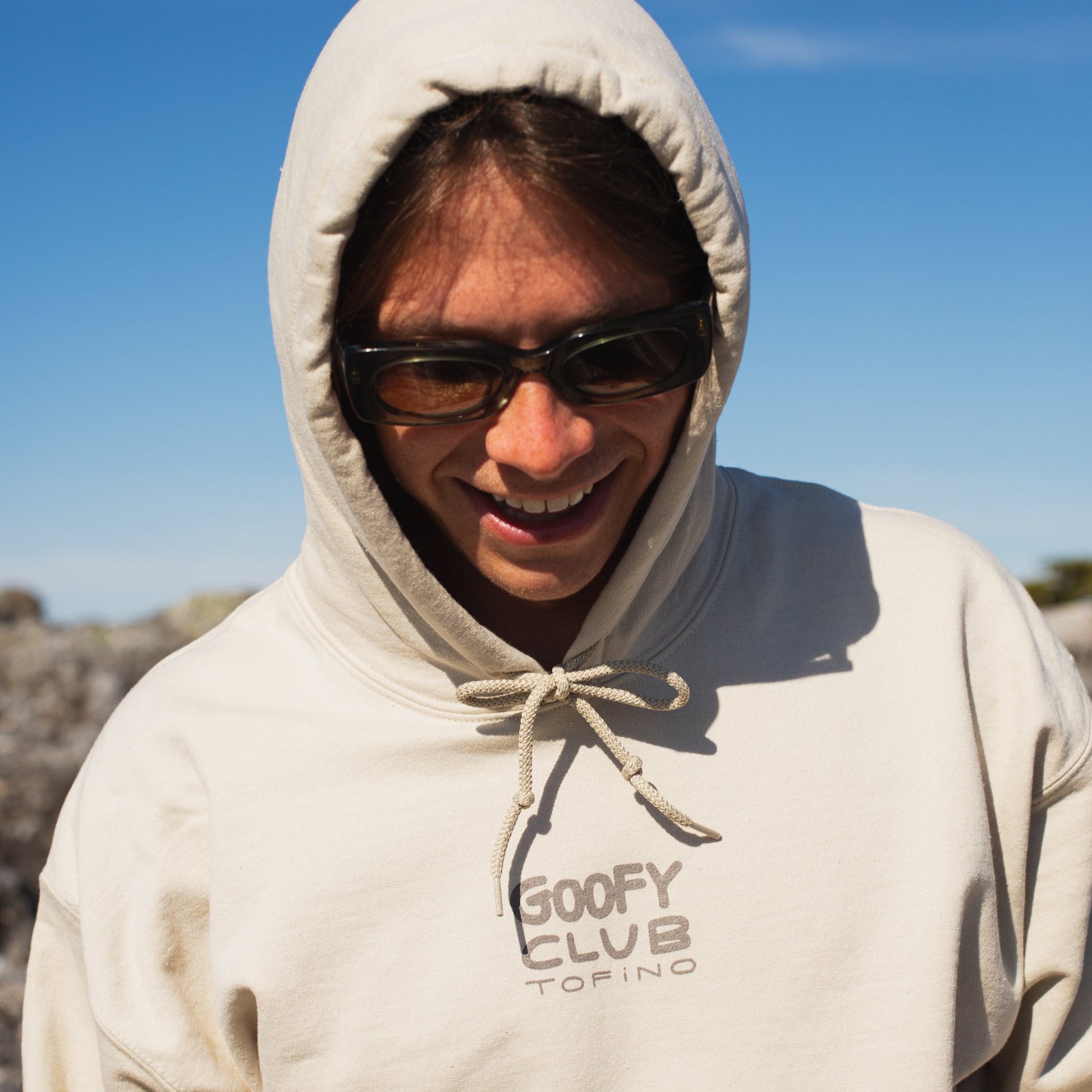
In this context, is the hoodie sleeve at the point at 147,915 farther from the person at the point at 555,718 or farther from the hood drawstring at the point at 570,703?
the hood drawstring at the point at 570,703

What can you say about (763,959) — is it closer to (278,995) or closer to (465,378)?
(278,995)

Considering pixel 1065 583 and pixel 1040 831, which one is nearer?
pixel 1040 831

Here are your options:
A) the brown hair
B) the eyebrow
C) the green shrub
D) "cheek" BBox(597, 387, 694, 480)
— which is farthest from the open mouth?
the green shrub

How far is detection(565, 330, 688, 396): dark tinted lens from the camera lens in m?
1.60

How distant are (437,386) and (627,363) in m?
0.28

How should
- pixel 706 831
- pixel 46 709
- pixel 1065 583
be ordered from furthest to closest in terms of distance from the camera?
pixel 1065 583 → pixel 46 709 → pixel 706 831

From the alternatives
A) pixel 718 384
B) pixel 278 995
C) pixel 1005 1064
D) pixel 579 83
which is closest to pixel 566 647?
pixel 718 384

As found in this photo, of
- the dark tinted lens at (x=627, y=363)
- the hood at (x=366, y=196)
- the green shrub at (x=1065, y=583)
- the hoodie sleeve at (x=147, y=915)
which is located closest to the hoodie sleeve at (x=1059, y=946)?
the hood at (x=366, y=196)

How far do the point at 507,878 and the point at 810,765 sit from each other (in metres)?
0.53

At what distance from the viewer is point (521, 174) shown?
1.59 meters

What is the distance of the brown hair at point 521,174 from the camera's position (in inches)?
62.4

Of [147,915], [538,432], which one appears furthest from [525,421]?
[147,915]

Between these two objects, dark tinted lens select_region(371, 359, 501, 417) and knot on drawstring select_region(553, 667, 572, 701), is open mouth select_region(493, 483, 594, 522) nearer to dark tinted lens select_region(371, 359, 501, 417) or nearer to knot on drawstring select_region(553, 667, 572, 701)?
dark tinted lens select_region(371, 359, 501, 417)

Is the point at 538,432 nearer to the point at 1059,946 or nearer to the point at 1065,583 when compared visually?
the point at 1059,946
